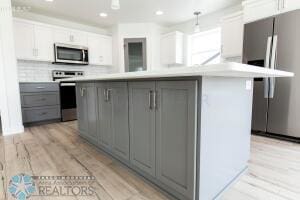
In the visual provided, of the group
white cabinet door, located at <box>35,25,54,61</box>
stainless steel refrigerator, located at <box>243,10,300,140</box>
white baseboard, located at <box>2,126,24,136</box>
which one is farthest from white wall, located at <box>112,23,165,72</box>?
white baseboard, located at <box>2,126,24,136</box>

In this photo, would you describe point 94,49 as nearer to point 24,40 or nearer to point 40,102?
point 24,40

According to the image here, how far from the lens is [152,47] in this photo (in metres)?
4.83

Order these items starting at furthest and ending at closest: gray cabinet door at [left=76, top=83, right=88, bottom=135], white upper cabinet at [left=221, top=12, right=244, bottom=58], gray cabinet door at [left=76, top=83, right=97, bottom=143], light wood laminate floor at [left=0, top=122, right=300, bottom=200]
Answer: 1. white upper cabinet at [left=221, top=12, right=244, bottom=58]
2. gray cabinet door at [left=76, top=83, right=88, bottom=135]
3. gray cabinet door at [left=76, top=83, right=97, bottom=143]
4. light wood laminate floor at [left=0, top=122, right=300, bottom=200]

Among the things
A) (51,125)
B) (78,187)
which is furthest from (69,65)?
(78,187)

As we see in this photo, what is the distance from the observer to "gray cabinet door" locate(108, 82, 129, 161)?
1677 millimetres

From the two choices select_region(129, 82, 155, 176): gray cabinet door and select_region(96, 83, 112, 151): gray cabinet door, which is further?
select_region(96, 83, 112, 151): gray cabinet door

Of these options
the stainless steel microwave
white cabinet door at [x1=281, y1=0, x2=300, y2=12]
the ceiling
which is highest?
the ceiling

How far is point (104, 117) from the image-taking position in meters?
2.05

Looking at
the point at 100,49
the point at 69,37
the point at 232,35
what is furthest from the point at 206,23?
the point at 69,37

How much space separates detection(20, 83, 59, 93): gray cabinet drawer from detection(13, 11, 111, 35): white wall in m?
1.65

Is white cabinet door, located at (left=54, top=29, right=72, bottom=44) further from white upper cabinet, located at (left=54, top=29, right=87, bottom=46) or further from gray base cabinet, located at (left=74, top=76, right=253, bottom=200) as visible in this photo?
gray base cabinet, located at (left=74, top=76, right=253, bottom=200)

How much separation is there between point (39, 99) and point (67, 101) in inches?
21.8

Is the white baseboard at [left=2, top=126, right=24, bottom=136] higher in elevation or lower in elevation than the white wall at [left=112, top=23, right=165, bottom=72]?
lower

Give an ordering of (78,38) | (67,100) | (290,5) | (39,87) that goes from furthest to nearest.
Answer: (78,38) < (67,100) < (39,87) < (290,5)
